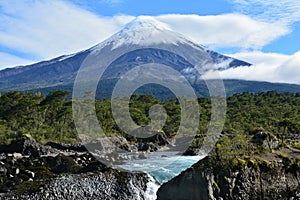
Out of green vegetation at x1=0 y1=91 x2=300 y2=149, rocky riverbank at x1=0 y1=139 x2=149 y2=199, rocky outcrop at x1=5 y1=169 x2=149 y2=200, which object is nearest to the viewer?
rocky outcrop at x1=5 y1=169 x2=149 y2=200

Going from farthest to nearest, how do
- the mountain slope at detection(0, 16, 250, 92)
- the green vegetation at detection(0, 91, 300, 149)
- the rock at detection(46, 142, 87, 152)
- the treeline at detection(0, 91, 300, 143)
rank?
the mountain slope at detection(0, 16, 250, 92) → the treeline at detection(0, 91, 300, 143) → the green vegetation at detection(0, 91, 300, 149) → the rock at detection(46, 142, 87, 152)

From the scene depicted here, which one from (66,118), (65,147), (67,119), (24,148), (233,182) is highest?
(66,118)

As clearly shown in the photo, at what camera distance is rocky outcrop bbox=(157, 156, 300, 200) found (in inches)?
536

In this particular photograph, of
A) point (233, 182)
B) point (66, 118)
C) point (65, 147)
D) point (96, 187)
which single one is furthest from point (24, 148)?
point (233, 182)

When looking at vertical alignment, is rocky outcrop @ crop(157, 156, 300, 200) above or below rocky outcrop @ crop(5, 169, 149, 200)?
above

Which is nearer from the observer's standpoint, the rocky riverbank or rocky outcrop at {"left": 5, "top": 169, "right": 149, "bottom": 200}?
rocky outcrop at {"left": 5, "top": 169, "right": 149, "bottom": 200}

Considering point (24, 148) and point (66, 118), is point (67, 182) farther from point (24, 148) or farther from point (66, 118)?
point (66, 118)

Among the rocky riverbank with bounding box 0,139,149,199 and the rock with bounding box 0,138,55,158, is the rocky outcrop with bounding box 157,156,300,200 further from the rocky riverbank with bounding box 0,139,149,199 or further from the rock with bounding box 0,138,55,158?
the rock with bounding box 0,138,55,158

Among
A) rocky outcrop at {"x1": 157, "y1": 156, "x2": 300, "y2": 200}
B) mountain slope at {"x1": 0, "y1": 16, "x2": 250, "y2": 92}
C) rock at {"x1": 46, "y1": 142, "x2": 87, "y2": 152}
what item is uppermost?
mountain slope at {"x1": 0, "y1": 16, "x2": 250, "y2": 92}

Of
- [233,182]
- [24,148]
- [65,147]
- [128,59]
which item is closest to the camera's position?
[233,182]

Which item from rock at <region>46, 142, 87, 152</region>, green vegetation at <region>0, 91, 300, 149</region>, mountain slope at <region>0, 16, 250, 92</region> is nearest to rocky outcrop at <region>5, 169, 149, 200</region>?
rock at <region>46, 142, 87, 152</region>

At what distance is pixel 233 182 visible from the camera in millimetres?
13820

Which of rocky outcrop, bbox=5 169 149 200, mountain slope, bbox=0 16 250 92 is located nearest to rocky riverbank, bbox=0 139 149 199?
rocky outcrop, bbox=5 169 149 200

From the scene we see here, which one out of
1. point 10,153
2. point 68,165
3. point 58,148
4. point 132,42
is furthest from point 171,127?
point 132,42
